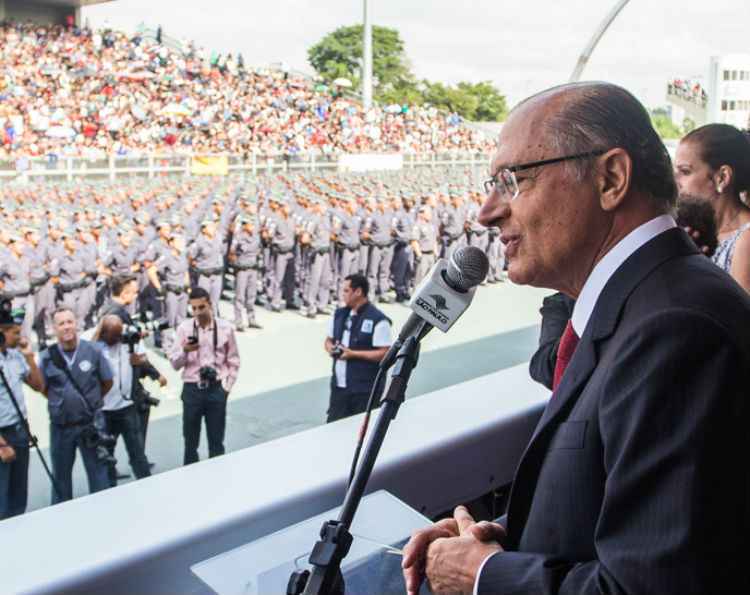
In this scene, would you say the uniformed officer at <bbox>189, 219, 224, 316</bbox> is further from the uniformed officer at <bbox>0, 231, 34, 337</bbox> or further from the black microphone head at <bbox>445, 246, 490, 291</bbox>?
the black microphone head at <bbox>445, 246, 490, 291</bbox>

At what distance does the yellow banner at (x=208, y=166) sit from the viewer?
18.7 m

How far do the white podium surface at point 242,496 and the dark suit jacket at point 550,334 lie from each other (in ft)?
0.40

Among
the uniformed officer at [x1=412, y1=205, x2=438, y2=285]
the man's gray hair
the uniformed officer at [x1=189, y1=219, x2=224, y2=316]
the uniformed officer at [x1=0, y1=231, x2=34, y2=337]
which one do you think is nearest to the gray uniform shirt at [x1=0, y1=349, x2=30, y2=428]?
the man's gray hair

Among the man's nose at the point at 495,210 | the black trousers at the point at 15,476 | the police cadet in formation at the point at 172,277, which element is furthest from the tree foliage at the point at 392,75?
the man's nose at the point at 495,210

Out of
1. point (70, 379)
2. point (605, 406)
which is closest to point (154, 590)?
point (605, 406)

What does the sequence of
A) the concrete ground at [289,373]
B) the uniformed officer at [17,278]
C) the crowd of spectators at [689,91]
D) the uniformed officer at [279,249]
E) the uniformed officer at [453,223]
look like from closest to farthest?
the concrete ground at [289,373]
the uniformed officer at [17,278]
the crowd of spectators at [689,91]
the uniformed officer at [279,249]
the uniformed officer at [453,223]

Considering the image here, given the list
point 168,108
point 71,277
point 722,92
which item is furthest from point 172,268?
point 168,108

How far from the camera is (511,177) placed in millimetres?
1107

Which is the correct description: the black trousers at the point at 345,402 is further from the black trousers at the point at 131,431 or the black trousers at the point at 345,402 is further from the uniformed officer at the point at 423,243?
the uniformed officer at the point at 423,243

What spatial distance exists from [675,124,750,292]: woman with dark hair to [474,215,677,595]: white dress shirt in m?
1.31

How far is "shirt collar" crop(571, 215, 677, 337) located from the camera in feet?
3.31

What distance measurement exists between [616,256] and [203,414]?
5245 mm

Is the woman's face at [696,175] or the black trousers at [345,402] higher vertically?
the woman's face at [696,175]

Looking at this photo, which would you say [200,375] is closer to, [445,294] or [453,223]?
[445,294]
